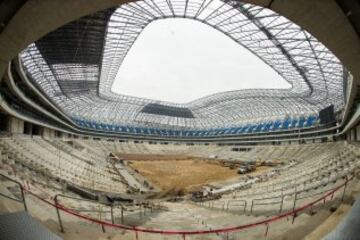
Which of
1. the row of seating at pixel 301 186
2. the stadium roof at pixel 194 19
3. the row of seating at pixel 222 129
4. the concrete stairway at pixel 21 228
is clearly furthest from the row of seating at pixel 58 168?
the row of seating at pixel 222 129

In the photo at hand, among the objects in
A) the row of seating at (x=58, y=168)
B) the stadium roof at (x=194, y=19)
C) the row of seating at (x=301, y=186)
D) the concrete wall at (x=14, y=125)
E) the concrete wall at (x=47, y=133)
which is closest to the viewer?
the row of seating at (x=301, y=186)

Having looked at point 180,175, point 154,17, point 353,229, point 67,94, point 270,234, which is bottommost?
point 180,175

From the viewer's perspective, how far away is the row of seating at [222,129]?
7350 cm

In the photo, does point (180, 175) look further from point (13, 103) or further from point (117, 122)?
point (117, 122)

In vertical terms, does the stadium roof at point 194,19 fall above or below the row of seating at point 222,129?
above

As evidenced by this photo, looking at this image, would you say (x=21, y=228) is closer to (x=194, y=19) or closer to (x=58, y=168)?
(x=58, y=168)

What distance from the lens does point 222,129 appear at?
363 ft

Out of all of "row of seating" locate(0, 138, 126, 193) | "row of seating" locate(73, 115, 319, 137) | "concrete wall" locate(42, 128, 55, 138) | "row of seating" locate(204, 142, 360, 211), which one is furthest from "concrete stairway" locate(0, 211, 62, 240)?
"row of seating" locate(73, 115, 319, 137)

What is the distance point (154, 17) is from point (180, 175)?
73.4 ft

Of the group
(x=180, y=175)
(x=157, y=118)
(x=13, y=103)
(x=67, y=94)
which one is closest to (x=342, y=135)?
(x=180, y=175)

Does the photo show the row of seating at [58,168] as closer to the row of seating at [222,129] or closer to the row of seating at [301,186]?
the row of seating at [301,186]

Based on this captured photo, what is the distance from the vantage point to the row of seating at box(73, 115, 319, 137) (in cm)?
7350

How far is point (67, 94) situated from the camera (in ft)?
210

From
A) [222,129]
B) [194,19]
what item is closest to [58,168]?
[194,19]
